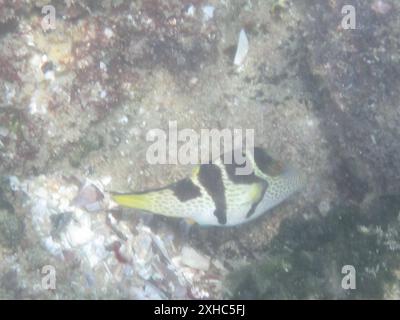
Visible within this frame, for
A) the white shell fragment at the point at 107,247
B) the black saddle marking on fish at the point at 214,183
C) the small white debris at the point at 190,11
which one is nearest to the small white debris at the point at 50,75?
the white shell fragment at the point at 107,247

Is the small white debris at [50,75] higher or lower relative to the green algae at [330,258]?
higher

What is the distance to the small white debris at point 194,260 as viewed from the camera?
4.10m

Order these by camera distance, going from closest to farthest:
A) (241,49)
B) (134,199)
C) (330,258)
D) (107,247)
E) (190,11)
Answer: (134,199), (330,258), (107,247), (190,11), (241,49)

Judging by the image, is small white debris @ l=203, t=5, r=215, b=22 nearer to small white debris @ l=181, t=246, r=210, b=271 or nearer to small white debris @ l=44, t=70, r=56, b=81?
small white debris @ l=44, t=70, r=56, b=81

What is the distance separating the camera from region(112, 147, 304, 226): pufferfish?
358 centimetres

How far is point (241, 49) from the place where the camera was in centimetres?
427

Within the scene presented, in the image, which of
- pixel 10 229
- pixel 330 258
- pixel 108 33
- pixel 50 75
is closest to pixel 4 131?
pixel 50 75

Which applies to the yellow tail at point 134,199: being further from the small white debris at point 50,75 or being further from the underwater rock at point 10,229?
the small white debris at point 50,75

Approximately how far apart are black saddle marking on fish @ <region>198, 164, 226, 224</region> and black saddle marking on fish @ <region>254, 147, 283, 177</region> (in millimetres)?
349

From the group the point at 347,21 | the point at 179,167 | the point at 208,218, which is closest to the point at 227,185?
the point at 208,218

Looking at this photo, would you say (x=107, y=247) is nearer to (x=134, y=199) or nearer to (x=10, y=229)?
(x=134, y=199)

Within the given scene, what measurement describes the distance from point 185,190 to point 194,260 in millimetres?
875

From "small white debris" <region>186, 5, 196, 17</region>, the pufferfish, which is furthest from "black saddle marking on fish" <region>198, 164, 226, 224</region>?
"small white debris" <region>186, 5, 196, 17</region>

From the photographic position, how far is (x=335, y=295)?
3510 mm
